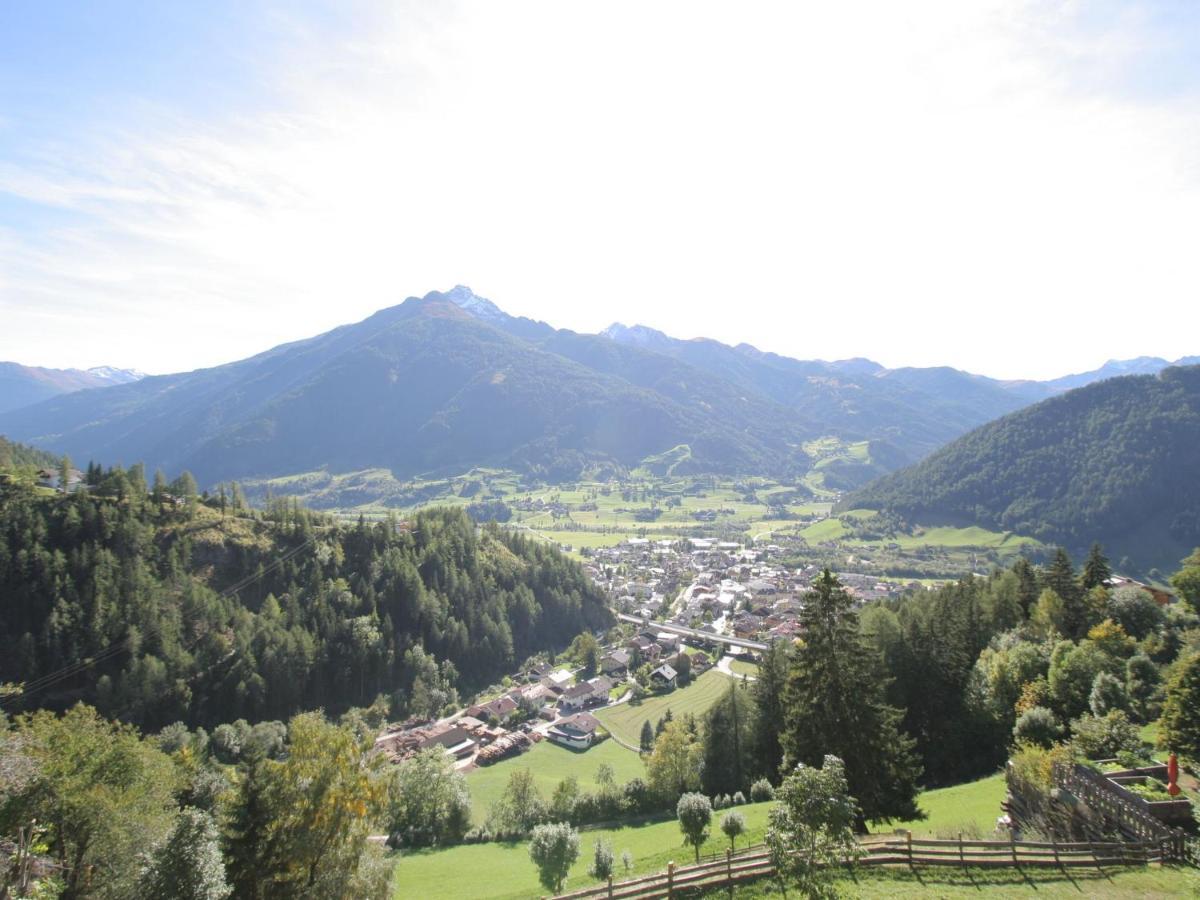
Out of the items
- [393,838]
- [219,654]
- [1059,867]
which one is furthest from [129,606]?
[1059,867]

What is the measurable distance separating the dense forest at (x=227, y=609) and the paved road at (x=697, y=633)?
21.8 m

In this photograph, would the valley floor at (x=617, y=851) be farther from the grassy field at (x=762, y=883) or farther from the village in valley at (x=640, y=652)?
the village in valley at (x=640, y=652)

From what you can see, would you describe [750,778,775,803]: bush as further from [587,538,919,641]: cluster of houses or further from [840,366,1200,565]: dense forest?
[840,366,1200,565]: dense forest

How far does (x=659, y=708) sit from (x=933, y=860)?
61107 mm

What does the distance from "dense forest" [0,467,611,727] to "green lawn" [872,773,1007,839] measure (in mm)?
59626

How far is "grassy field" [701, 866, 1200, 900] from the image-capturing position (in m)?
15.0

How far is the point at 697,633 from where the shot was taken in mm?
104562

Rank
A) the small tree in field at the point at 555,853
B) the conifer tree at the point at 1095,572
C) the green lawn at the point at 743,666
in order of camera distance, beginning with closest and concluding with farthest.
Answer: the small tree in field at the point at 555,853, the conifer tree at the point at 1095,572, the green lawn at the point at 743,666

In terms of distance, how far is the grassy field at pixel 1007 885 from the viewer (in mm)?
15047

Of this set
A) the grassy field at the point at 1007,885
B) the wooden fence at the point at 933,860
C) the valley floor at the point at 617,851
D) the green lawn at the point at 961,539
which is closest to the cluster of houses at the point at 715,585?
the green lawn at the point at 961,539

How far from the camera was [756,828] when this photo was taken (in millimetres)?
29078

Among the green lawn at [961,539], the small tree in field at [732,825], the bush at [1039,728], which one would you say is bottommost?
the green lawn at [961,539]

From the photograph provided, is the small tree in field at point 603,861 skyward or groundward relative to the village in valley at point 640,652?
skyward

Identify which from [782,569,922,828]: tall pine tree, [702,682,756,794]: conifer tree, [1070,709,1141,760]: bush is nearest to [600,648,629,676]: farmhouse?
[702,682,756,794]: conifer tree
